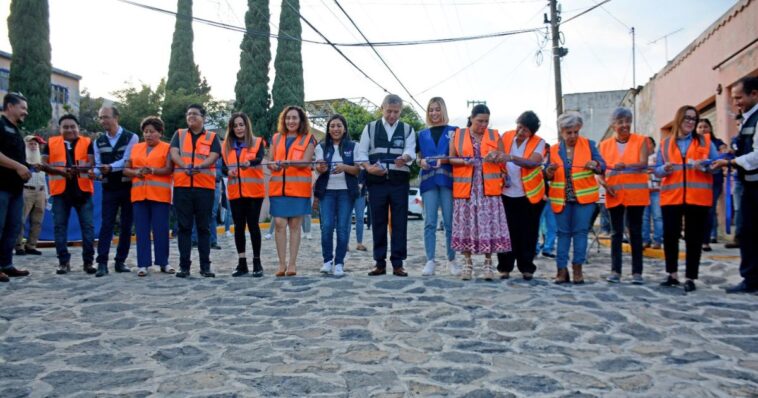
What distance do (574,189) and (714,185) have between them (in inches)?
155

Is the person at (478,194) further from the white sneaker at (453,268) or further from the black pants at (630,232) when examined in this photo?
the black pants at (630,232)

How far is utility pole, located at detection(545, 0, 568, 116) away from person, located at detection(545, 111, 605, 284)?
13.8 m

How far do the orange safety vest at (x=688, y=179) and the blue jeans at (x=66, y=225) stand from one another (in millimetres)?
6946

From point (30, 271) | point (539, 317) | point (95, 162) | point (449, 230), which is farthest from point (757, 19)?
point (30, 271)

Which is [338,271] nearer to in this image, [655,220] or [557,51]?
[655,220]

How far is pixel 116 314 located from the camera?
5.05 metres

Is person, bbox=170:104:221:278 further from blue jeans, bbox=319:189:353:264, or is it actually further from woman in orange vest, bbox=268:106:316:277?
blue jeans, bbox=319:189:353:264

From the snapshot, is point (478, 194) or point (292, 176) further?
point (292, 176)

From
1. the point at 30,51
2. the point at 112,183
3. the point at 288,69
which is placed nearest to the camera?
the point at 112,183

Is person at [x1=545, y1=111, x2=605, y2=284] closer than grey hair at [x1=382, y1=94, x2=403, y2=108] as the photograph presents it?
Yes

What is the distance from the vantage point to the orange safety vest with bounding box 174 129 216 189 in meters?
7.09

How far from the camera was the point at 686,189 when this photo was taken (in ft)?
19.9

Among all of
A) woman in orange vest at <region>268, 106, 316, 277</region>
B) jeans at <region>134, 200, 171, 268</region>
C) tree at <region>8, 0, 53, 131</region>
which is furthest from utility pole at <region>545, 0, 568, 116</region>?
tree at <region>8, 0, 53, 131</region>

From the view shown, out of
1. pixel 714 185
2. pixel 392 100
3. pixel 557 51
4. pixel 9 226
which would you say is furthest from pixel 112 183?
pixel 557 51
